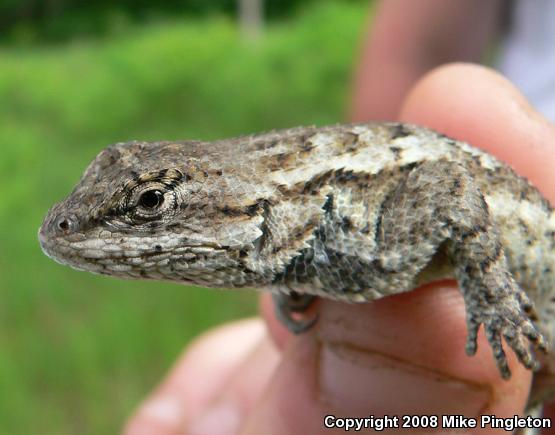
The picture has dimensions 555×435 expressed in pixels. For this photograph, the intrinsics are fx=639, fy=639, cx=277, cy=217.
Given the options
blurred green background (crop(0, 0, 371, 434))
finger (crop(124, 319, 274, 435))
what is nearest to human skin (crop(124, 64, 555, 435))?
finger (crop(124, 319, 274, 435))

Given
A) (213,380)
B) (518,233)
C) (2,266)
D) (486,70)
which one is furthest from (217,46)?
(518,233)

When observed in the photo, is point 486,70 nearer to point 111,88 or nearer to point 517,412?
point 517,412

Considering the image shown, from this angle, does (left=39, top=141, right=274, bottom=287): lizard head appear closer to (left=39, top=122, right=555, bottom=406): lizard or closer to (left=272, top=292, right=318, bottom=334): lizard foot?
(left=39, top=122, right=555, bottom=406): lizard

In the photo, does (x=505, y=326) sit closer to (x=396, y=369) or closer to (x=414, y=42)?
(x=396, y=369)

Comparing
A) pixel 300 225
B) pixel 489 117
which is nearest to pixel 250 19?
pixel 489 117

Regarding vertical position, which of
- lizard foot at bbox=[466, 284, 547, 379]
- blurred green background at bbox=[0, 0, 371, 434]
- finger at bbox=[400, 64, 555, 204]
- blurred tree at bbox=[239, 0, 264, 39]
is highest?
finger at bbox=[400, 64, 555, 204]

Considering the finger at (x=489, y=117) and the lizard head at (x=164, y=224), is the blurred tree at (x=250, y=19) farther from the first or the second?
the lizard head at (x=164, y=224)
